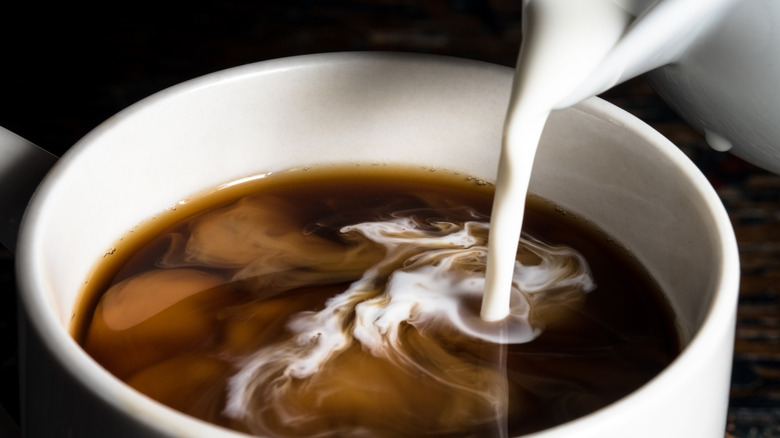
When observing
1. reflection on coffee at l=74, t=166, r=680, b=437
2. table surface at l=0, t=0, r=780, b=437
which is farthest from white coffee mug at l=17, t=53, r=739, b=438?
table surface at l=0, t=0, r=780, b=437

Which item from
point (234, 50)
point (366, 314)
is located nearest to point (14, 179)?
point (366, 314)

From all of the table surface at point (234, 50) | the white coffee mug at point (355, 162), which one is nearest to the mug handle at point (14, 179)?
the white coffee mug at point (355, 162)

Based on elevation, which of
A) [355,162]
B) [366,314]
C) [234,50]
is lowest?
[366,314]

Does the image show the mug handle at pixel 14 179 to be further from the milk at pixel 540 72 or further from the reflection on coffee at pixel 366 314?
the milk at pixel 540 72

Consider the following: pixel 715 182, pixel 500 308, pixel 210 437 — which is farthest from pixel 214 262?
pixel 715 182

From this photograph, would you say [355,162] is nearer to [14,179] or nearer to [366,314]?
[366,314]

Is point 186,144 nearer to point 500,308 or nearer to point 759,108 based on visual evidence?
point 500,308
